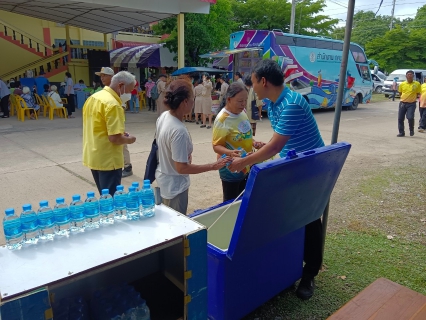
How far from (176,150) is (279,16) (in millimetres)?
25092

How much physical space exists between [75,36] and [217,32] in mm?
8437

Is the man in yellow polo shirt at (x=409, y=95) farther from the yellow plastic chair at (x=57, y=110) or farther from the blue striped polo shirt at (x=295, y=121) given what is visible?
the yellow plastic chair at (x=57, y=110)

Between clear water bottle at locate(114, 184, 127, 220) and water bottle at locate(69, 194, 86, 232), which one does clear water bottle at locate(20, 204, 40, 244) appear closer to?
water bottle at locate(69, 194, 86, 232)

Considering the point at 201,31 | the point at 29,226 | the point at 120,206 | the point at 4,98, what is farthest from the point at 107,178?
the point at 201,31

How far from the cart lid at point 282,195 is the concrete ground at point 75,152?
90.6 inches

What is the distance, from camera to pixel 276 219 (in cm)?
222

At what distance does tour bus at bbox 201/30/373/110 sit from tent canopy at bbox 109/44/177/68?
433 centimetres

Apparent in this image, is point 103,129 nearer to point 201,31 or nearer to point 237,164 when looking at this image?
point 237,164

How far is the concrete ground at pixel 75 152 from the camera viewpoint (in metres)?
5.15

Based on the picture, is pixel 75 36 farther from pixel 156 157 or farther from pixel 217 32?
pixel 156 157

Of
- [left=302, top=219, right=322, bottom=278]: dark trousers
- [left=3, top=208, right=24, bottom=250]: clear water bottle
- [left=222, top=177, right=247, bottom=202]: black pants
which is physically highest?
[left=3, top=208, right=24, bottom=250]: clear water bottle

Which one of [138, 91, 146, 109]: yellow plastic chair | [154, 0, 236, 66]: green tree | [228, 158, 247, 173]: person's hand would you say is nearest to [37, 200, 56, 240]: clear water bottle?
[228, 158, 247, 173]: person's hand

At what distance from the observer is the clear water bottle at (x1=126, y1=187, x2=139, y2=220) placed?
1980mm

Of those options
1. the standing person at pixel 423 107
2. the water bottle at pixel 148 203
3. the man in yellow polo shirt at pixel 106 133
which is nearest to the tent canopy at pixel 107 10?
the standing person at pixel 423 107
